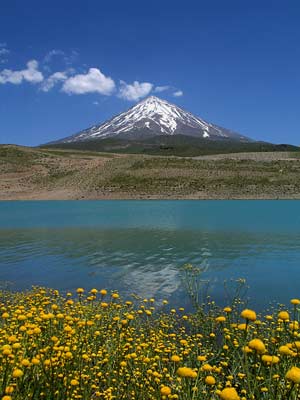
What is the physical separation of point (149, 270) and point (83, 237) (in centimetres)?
1159

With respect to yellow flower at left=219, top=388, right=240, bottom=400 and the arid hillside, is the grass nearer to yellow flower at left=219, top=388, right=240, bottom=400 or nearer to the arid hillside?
yellow flower at left=219, top=388, right=240, bottom=400

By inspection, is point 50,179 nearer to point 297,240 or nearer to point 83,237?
point 83,237

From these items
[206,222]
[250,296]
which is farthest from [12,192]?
[250,296]

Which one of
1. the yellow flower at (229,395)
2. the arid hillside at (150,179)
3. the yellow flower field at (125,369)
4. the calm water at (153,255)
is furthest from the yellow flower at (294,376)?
the arid hillside at (150,179)

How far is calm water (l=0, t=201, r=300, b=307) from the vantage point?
46.2ft

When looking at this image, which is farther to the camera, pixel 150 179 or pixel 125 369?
pixel 150 179

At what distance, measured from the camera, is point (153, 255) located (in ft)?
65.5

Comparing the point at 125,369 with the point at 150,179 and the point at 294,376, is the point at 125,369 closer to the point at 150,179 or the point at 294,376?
the point at 294,376

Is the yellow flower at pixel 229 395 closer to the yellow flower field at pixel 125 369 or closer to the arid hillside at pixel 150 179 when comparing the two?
the yellow flower field at pixel 125 369

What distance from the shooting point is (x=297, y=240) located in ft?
80.4

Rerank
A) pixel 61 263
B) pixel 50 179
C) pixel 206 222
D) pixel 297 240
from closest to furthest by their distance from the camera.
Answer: pixel 61 263 < pixel 297 240 < pixel 206 222 < pixel 50 179

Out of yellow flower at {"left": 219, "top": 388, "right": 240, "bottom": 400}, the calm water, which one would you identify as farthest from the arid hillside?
yellow flower at {"left": 219, "top": 388, "right": 240, "bottom": 400}

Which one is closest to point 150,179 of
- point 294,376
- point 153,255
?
point 153,255

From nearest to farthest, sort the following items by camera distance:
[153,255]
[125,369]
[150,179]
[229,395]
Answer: [229,395], [125,369], [153,255], [150,179]
